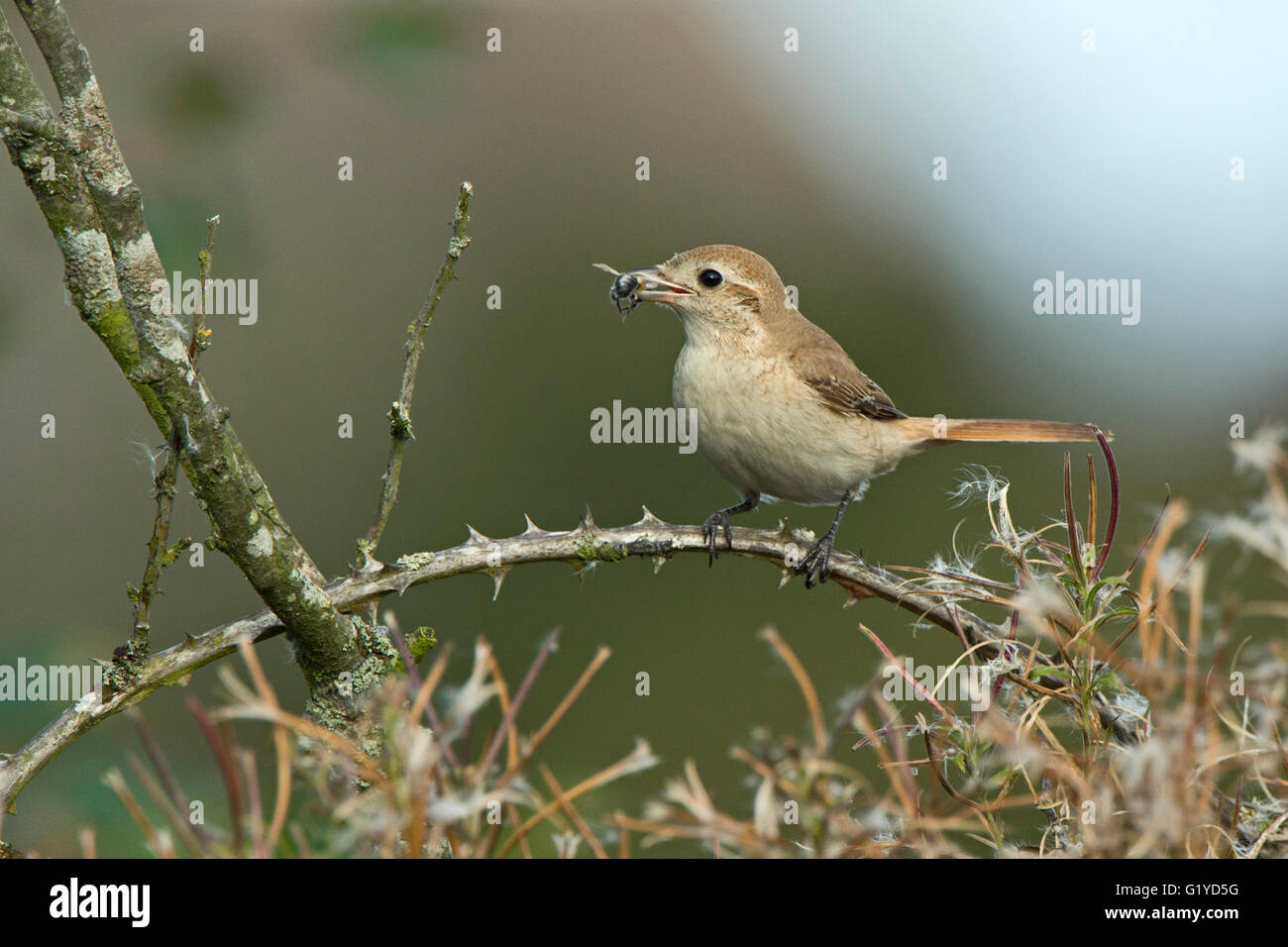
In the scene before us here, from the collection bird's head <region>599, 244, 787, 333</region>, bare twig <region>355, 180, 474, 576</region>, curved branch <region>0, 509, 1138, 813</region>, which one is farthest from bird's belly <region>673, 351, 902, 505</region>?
bare twig <region>355, 180, 474, 576</region>

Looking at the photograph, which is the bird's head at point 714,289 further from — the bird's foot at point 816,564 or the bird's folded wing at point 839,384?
the bird's foot at point 816,564

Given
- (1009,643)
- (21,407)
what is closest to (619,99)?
(21,407)

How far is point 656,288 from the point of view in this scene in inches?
189

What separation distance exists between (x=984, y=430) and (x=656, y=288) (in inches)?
62.5

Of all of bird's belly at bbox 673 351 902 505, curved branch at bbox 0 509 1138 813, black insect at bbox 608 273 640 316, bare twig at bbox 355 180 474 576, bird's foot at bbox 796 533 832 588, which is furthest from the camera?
black insect at bbox 608 273 640 316

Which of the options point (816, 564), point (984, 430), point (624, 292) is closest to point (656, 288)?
point (624, 292)

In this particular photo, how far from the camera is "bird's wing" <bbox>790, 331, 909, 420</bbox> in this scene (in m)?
4.73

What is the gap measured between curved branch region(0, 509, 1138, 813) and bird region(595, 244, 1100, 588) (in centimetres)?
143

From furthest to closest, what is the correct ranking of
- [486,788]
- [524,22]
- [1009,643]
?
[524,22] → [1009,643] → [486,788]

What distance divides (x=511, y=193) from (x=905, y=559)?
13.6 feet

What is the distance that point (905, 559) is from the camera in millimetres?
8367

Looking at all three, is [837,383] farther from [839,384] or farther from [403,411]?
[403,411]

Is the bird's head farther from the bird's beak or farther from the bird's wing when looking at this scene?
the bird's wing
